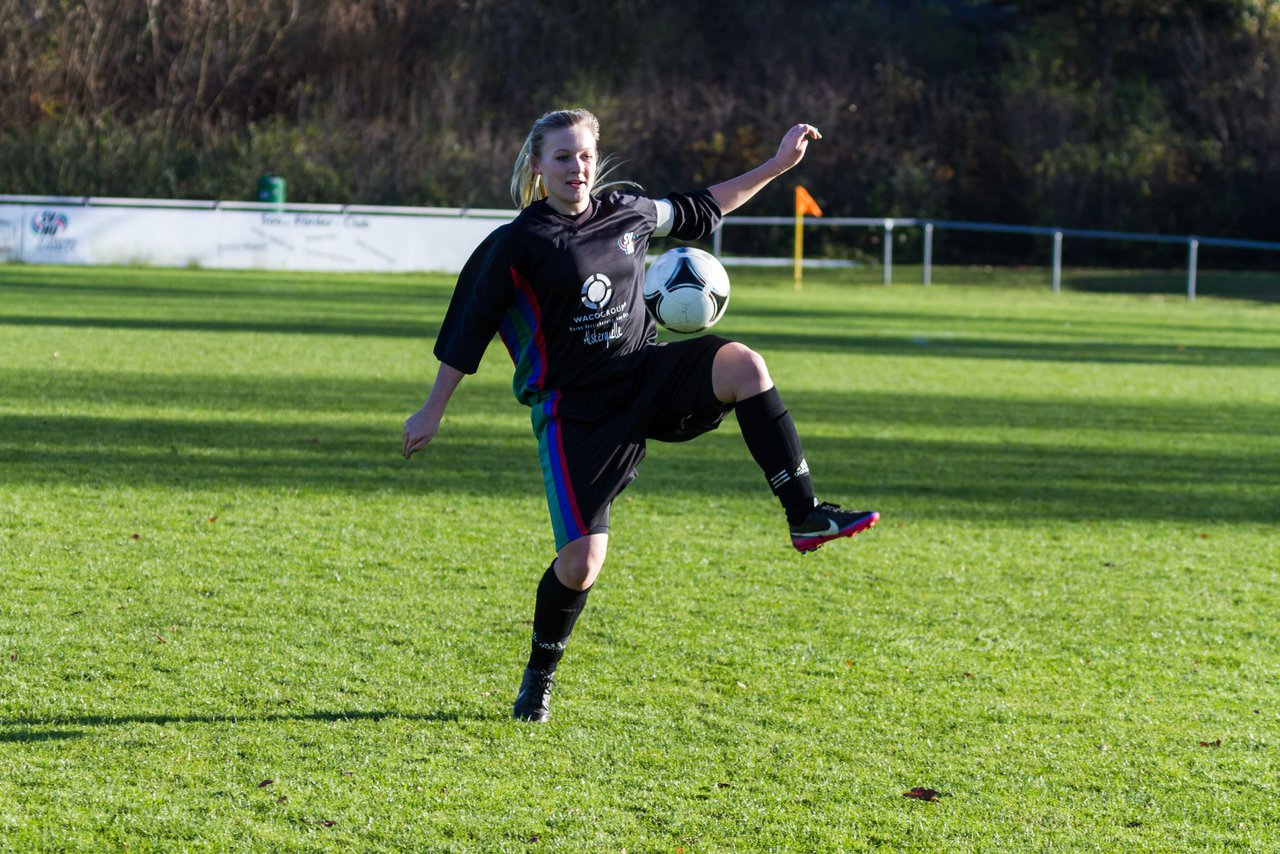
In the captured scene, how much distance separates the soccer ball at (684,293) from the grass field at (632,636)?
108 cm

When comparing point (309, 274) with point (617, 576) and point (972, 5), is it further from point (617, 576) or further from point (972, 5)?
point (972, 5)

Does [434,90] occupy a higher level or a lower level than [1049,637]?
higher

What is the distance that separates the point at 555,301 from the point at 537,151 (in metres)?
0.44

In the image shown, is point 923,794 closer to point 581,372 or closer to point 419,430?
point 581,372

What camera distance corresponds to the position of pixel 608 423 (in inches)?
171

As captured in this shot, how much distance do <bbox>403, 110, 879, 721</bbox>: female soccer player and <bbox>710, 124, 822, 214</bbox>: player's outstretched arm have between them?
654 millimetres

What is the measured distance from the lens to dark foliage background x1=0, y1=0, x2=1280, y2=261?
3444 cm

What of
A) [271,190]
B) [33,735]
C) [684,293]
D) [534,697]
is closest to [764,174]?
[684,293]

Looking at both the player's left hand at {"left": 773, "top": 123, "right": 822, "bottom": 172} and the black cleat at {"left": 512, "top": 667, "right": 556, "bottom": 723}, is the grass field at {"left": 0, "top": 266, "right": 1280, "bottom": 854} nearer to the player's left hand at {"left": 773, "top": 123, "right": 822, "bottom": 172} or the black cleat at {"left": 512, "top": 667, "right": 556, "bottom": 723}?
the black cleat at {"left": 512, "top": 667, "right": 556, "bottom": 723}

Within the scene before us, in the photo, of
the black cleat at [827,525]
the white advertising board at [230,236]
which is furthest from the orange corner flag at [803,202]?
the black cleat at [827,525]

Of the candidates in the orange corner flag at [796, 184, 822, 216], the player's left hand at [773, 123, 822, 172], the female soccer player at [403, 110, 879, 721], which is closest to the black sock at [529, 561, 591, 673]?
the female soccer player at [403, 110, 879, 721]

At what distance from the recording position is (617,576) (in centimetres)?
618

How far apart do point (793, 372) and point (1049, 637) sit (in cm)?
854

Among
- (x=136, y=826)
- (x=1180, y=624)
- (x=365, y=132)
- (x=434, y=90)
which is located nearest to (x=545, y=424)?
(x=136, y=826)
